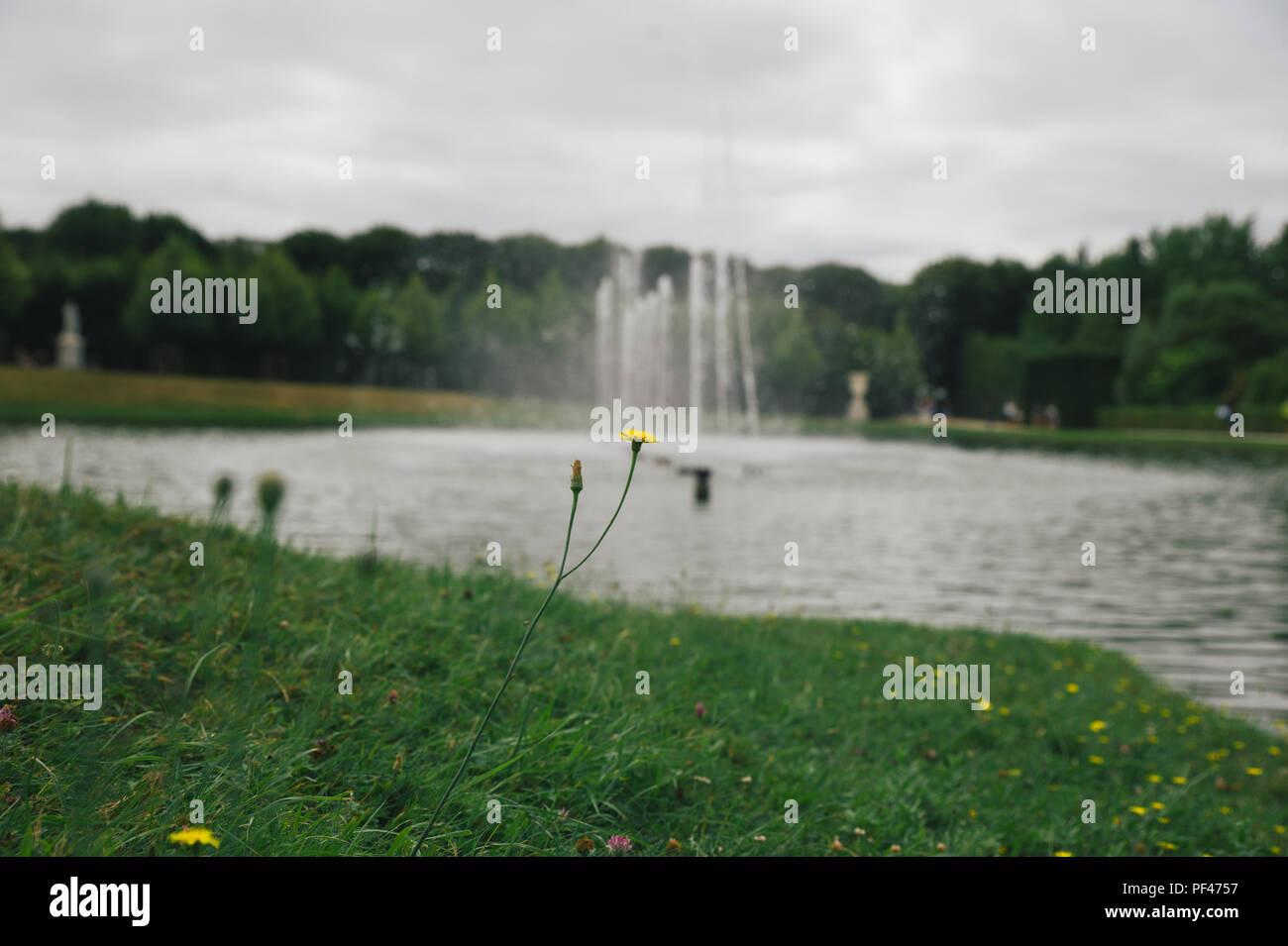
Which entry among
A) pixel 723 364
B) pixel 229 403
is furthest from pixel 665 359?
pixel 229 403

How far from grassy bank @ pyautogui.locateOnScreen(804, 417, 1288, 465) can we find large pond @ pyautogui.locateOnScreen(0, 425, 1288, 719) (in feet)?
34.8

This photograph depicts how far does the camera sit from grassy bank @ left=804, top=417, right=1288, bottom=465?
32500 mm

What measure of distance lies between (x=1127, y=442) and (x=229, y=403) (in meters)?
41.7

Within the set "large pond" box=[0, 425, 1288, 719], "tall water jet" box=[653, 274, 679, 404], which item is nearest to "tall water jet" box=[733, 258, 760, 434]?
"tall water jet" box=[653, 274, 679, 404]

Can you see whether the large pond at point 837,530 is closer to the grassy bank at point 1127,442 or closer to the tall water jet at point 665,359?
the grassy bank at point 1127,442

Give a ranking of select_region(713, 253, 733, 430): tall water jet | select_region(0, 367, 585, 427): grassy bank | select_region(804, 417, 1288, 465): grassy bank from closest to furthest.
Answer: select_region(804, 417, 1288, 465): grassy bank → select_region(713, 253, 733, 430): tall water jet → select_region(0, 367, 585, 427): grassy bank

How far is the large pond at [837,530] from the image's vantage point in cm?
771

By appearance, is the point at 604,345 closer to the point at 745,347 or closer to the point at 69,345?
the point at 745,347

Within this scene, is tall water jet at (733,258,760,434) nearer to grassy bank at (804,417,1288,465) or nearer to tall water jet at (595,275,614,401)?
grassy bank at (804,417,1288,465)

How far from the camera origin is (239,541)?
15.6 feet

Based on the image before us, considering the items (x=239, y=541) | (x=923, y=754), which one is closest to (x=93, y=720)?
(x=239, y=541)

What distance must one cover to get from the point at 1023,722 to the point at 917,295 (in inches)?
2731

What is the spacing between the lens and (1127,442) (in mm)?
38781

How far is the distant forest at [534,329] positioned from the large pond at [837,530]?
26252mm
